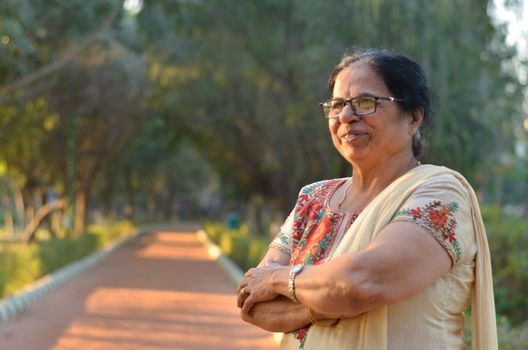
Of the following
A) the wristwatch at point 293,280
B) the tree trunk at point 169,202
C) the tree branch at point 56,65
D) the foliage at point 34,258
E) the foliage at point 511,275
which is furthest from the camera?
the tree trunk at point 169,202

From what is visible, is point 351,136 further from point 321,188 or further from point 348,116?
point 321,188

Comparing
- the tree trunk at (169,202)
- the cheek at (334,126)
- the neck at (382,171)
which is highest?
the cheek at (334,126)

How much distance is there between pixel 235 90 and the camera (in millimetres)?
21953

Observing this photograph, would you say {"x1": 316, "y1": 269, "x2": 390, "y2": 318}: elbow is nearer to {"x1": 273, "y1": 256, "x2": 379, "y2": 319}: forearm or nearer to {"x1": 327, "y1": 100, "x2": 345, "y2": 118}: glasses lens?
{"x1": 273, "y1": 256, "x2": 379, "y2": 319}: forearm

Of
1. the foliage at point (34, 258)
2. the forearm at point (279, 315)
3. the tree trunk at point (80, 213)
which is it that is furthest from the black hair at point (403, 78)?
the tree trunk at point (80, 213)

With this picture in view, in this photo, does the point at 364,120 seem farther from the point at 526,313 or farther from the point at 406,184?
the point at 526,313

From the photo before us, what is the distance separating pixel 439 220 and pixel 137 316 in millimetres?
10646

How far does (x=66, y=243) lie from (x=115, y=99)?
7.08 m

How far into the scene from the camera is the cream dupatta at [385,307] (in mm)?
2035

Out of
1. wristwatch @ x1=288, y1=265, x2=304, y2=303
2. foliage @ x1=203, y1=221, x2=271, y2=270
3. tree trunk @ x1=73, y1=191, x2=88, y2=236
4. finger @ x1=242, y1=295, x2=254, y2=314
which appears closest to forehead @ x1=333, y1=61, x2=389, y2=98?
wristwatch @ x1=288, y1=265, x2=304, y2=303

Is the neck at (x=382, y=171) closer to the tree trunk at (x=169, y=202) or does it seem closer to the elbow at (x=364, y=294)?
the elbow at (x=364, y=294)

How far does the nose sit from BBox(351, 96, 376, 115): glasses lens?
0.04ft

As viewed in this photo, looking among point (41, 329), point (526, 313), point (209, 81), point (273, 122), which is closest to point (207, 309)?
point (41, 329)

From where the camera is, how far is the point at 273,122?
21.1 m
